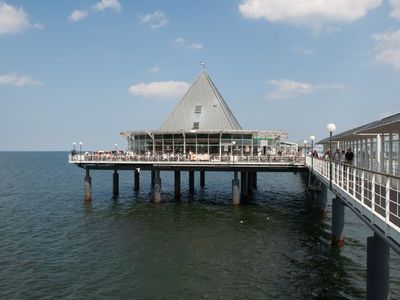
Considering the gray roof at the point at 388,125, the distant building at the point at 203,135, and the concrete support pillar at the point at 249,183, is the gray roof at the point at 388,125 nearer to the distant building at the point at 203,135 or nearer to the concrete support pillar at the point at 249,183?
the distant building at the point at 203,135

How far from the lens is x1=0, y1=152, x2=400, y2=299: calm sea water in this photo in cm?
1753

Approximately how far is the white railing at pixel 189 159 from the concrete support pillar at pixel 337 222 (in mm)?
14517

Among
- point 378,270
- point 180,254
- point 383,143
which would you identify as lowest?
point 180,254

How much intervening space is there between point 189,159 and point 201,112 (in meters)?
15.2

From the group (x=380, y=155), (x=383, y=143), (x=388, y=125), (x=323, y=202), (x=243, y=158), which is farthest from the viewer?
(x=243, y=158)

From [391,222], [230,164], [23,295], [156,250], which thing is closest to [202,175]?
[230,164]

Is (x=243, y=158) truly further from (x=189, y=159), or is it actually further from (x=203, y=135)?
(x=203, y=135)

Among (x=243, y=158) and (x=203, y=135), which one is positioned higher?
(x=203, y=135)

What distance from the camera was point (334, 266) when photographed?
20.2 metres

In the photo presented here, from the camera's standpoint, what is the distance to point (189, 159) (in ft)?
133

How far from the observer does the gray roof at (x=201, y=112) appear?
175 ft

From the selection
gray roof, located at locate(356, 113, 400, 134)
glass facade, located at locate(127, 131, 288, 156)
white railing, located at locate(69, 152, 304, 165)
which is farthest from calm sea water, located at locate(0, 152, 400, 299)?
glass facade, located at locate(127, 131, 288, 156)

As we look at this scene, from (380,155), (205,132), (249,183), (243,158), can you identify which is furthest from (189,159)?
(380,155)

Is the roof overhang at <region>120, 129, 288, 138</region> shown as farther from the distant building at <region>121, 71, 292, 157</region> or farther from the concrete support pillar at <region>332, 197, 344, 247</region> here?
the concrete support pillar at <region>332, 197, 344, 247</region>
